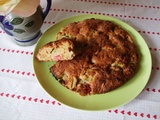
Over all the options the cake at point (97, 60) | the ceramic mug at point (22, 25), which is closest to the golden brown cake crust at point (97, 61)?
the cake at point (97, 60)

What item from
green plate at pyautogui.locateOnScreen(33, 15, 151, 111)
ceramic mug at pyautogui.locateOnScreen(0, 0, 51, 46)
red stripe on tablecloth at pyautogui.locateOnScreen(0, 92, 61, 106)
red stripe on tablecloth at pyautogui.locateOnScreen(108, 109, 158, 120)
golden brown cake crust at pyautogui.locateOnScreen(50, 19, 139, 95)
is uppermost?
ceramic mug at pyautogui.locateOnScreen(0, 0, 51, 46)

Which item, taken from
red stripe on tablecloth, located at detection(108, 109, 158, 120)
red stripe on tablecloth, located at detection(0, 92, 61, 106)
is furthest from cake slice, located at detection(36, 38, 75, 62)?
red stripe on tablecloth, located at detection(108, 109, 158, 120)

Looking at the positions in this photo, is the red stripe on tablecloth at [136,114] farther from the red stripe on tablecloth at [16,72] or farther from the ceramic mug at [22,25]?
the ceramic mug at [22,25]

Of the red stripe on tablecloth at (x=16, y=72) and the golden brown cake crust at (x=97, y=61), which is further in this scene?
the red stripe on tablecloth at (x=16, y=72)

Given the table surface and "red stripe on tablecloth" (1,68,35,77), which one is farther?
"red stripe on tablecloth" (1,68,35,77)

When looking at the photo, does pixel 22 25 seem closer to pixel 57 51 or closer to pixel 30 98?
pixel 57 51

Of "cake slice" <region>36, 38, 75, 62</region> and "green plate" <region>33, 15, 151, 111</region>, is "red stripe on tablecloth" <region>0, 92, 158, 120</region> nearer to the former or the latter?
"green plate" <region>33, 15, 151, 111</region>
